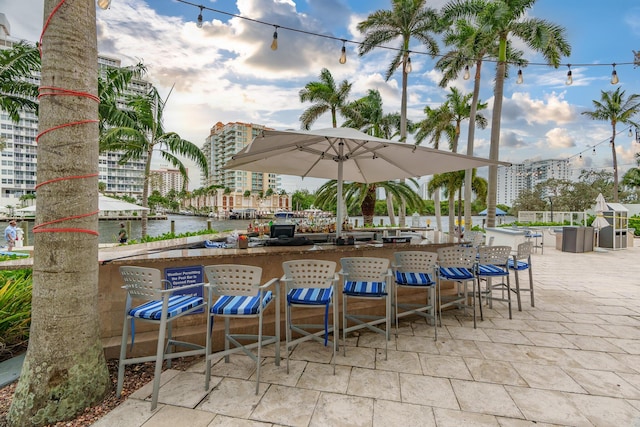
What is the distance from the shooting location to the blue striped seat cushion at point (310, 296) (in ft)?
8.87

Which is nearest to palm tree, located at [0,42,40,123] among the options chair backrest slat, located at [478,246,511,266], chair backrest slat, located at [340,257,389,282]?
chair backrest slat, located at [340,257,389,282]

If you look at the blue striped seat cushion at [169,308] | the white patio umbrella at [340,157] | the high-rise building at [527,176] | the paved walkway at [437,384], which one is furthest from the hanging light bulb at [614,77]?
the high-rise building at [527,176]

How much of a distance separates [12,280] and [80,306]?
2060 millimetres

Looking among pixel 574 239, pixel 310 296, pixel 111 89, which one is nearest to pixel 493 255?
pixel 310 296

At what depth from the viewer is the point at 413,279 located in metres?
3.52

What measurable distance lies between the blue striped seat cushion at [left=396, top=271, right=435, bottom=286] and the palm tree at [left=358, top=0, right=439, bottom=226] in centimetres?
1149

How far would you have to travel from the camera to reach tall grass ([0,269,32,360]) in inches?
112

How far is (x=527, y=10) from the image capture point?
11258 mm

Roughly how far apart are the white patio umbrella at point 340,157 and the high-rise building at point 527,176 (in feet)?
83.8

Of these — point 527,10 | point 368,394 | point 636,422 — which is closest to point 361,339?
point 368,394

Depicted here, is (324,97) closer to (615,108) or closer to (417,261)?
(417,261)

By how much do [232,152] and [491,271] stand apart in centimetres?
9543

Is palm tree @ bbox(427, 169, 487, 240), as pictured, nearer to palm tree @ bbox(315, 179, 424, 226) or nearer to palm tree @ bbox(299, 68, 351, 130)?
palm tree @ bbox(315, 179, 424, 226)

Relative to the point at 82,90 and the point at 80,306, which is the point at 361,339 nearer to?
the point at 80,306
